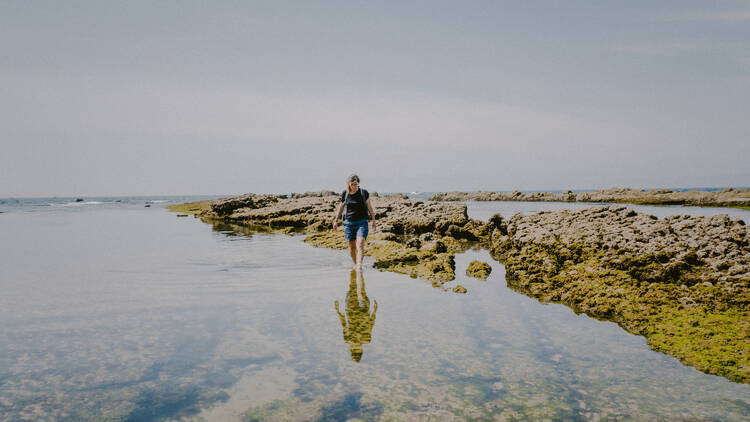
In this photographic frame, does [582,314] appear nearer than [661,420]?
No

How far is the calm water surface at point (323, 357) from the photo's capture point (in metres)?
4.14

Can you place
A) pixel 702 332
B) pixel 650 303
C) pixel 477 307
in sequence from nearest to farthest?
pixel 702 332
pixel 650 303
pixel 477 307

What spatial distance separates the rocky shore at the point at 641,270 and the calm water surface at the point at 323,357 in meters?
0.54

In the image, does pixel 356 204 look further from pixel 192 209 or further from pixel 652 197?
pixel 652 197

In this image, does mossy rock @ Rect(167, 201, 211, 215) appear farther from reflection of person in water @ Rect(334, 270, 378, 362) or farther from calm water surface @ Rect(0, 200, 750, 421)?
reflection of person in water @ Rect(334, 270, 378, 362)

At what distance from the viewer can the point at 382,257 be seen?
12.7 metres

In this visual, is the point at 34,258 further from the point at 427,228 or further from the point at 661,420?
the point at 661,420

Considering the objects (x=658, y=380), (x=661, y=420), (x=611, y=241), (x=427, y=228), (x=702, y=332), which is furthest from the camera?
(x=427, y=228)

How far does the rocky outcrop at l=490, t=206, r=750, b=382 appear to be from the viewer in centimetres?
563

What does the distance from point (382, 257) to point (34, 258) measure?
11.9m

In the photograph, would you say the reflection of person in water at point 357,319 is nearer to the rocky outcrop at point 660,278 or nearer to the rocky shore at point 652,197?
the rocky outcrop at point 660,278

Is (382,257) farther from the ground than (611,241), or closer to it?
closer to it

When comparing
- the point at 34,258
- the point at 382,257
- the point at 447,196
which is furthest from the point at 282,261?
the point at 447,196

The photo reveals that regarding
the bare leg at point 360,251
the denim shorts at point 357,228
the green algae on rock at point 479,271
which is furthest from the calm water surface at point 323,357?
the denim shorts at point 357,228
